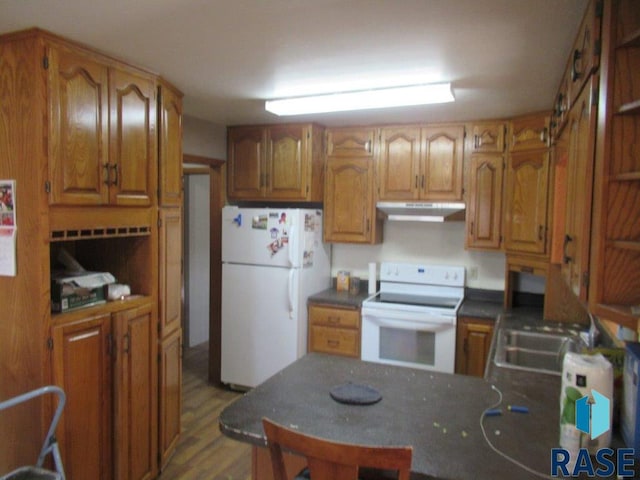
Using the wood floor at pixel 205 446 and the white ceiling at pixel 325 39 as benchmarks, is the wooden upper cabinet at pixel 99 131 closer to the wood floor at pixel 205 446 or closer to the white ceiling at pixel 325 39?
the white ceiling at pixel 325 39

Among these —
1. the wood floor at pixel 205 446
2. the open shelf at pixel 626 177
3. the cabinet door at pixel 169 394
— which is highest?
the open shelf at pixel 626 177

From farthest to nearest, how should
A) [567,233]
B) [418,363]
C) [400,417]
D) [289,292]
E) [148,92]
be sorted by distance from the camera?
[289,292], [418,363], [148,92], [567,233], [400,417]

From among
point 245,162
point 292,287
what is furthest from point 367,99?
point 292,287

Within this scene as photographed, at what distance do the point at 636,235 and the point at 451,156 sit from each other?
234 centimetres

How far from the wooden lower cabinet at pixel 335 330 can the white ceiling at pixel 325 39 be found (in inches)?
70.2

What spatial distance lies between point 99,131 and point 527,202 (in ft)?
8.92

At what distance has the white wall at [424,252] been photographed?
3877 millimetres

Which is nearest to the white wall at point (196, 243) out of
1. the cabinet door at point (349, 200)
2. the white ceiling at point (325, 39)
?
the cabinet door at point (349, 200)

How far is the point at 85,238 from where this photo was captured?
2.23 metres

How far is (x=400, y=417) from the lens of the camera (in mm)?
1604

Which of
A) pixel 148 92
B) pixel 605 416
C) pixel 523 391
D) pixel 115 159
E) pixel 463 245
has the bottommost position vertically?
pixel 523 391

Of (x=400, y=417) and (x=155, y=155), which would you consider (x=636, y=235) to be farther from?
(x=155, y=155)

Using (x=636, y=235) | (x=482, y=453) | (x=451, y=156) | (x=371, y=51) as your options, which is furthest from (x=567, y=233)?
(x=451, y=156)

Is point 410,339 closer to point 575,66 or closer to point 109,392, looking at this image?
point 109,392
